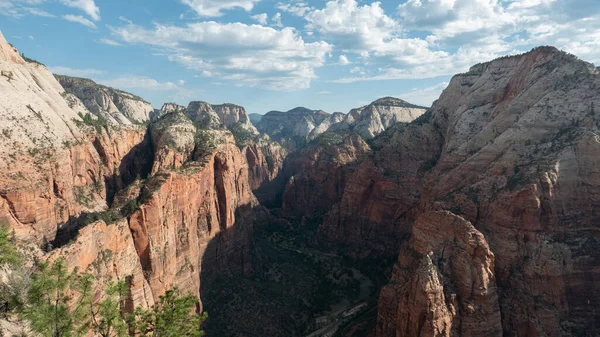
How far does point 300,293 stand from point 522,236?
43364mm

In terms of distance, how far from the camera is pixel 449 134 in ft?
267

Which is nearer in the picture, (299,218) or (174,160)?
(174,160)

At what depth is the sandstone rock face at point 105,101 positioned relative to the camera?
4336 inches

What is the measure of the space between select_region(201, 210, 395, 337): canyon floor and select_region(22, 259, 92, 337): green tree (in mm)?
40225

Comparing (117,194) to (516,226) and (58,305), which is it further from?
(516,226)

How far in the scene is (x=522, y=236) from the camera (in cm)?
4350

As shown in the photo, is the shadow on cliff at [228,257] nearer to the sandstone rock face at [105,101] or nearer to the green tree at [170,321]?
the green tree at [170,321]

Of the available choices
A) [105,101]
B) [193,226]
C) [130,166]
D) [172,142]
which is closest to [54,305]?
[193,226]

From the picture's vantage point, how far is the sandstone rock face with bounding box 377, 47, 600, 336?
39.2 metres

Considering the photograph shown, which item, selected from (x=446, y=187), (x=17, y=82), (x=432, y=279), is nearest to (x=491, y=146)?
(x=446, y=187)

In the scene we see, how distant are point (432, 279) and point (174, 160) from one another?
48588 mm

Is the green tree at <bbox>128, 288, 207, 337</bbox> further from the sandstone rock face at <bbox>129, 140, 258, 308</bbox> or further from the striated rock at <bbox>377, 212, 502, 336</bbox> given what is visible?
the sandstone rock face at <bbox>129, 140, 258, 308</bbox>

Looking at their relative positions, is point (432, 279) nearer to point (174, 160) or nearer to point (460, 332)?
point (460, 332)

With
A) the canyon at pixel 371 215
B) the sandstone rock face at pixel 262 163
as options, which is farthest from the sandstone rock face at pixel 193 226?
the sandstone rock face at pixel 262 163
